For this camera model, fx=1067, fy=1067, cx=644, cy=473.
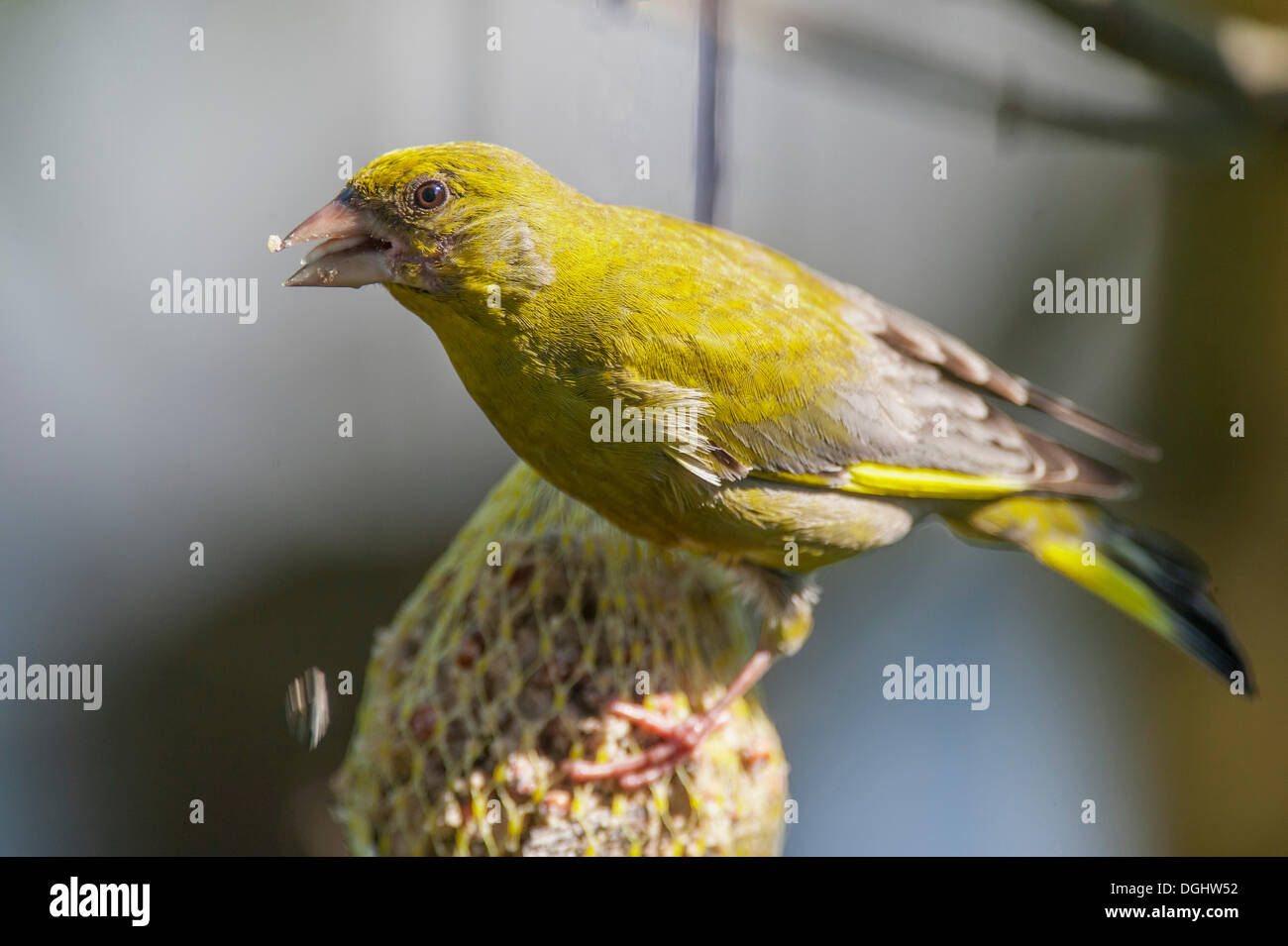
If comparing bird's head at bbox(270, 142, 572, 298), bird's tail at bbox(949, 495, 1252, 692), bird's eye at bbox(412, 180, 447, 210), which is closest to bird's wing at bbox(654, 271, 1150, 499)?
bird's tail at bbox(949, 495, 1252, 692)

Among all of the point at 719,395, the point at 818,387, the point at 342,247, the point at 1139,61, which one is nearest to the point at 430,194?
the point at 342,247

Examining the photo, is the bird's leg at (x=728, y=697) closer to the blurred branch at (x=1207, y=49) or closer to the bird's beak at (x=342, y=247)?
the bird's beak at (x=342, y=247)

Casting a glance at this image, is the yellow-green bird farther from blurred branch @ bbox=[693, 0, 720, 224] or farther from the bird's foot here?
blurred branch @ bbox=[693, 0, 720, 224]

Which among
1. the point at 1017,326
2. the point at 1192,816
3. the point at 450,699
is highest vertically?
the point at 1017,326

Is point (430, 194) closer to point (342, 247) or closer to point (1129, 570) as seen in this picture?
point (342, 247)

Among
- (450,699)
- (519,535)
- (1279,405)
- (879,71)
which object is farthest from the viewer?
(1279,405)

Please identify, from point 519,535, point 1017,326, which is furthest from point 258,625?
point 1017,326
